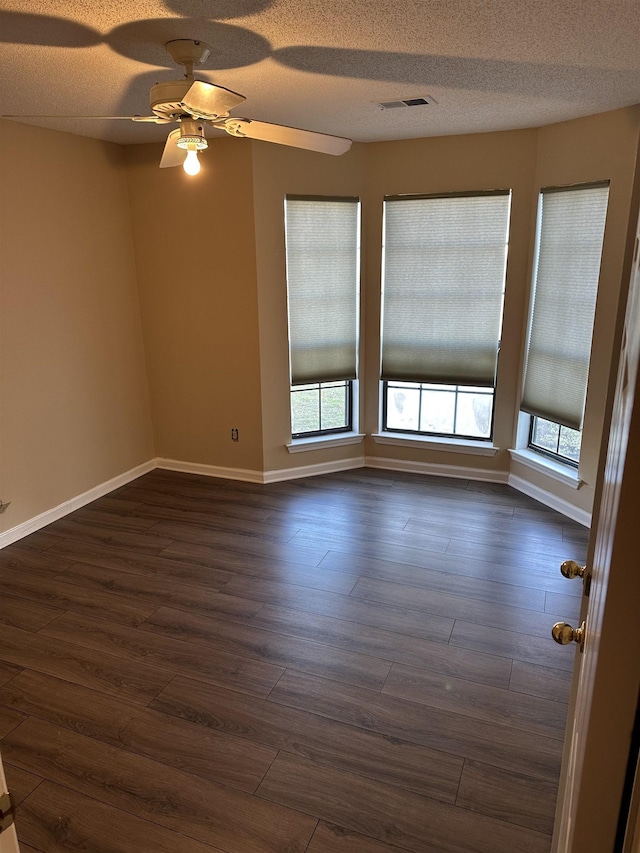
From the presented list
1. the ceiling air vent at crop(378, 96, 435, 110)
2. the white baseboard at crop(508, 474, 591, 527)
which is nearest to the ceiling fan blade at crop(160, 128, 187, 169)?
the ceiling air vent at crop(378, 96, 435, 110)

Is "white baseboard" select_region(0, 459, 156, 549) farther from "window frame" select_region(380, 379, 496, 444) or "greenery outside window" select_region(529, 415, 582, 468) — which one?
"greenery outside window" select_region(529, 415, 582, 468)

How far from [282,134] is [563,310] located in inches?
97.6

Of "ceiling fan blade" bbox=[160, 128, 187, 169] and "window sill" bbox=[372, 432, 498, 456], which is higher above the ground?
"ceiling fan blade" bbox=[160, 128, 187, 169]

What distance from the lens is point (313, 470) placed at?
509 centimetres

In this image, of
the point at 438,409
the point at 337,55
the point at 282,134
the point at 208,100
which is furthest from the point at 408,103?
the point at 438,409

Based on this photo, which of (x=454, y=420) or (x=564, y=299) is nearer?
(x=564, y=299)

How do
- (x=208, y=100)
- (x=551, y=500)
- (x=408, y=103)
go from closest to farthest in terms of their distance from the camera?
(x=208, y=100)
(x=408, y=103)
(x=551, y=500)

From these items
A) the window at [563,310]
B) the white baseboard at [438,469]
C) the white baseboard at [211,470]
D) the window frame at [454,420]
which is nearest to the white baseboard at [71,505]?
the white baseboard at [211,470]

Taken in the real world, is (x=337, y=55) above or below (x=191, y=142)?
above

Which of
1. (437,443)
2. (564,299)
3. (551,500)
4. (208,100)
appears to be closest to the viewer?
(208,100)

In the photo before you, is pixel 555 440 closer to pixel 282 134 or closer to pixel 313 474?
pixel 313 474

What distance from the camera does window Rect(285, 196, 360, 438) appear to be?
455cm

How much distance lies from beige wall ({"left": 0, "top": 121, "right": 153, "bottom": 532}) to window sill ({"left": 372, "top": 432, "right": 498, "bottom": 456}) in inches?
87.1

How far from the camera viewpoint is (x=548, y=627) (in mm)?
2979
